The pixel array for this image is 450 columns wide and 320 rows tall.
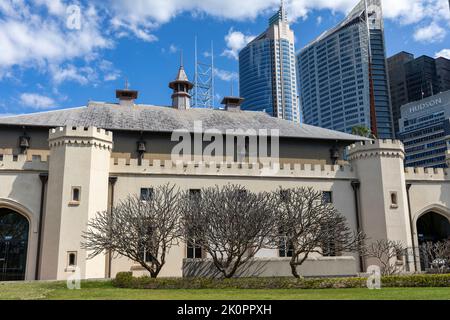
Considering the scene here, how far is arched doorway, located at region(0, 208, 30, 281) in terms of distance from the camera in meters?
27.4

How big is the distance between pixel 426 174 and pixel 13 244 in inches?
1137

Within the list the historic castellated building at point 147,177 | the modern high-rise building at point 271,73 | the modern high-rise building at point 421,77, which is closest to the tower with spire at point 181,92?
the historic castellated building at point 147,177

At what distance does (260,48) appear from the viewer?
175250mm

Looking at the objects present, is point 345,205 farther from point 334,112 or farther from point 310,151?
point 334,112

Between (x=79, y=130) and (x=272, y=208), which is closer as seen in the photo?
(x=272, y=208)

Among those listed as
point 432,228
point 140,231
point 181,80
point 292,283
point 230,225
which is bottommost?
point 292,283

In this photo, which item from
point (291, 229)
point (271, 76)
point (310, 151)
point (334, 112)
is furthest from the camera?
point (271, 76)

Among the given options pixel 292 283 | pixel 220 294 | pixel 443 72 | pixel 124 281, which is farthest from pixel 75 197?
pixel 443 72

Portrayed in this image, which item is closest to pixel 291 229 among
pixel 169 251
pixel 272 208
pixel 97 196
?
pixel 272 208

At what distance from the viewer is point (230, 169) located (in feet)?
102

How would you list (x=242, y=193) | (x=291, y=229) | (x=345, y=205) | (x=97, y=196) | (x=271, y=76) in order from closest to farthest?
(x=291, y=229) → (x=242, y=193) → (x=97, y=196) → (x=345, y=205) → (x=271, y=76)

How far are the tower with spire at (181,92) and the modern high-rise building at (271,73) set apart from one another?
→ 123742 millimetres

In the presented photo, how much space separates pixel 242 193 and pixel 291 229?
3.48 metres

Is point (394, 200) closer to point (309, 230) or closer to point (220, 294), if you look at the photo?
point (309, 230)
